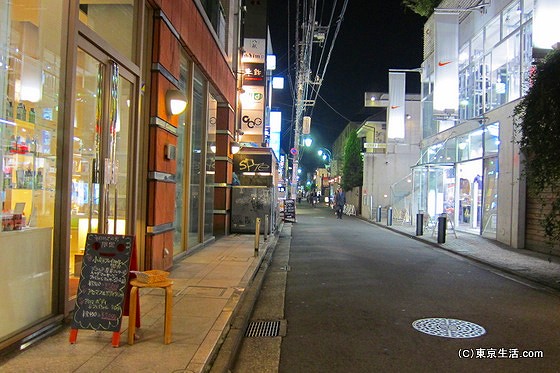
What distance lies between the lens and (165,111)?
27.5 feet

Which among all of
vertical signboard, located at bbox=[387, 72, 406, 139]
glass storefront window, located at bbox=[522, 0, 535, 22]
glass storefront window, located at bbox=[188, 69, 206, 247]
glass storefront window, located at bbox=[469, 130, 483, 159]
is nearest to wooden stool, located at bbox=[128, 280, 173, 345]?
glass storefront window, located at bbox=[188, 69, 206, 247]

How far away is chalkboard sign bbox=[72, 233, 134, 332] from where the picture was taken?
4.55 m

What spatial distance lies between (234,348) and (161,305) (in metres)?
1.64

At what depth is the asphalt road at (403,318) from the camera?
4.87 m

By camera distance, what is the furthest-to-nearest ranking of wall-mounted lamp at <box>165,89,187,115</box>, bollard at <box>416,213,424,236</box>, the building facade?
the building facade → bollard at <box>416,213,424,236</box> → wall-mounted lamp at <box>165,89,187,115</box>

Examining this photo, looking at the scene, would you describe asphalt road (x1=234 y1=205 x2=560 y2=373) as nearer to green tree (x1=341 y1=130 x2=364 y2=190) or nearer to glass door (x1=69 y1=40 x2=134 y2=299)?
glass door (x1=69 y1=40 x2=134 y2=299)

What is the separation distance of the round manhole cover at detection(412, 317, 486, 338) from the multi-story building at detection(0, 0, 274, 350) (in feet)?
13.9

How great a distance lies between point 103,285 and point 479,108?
18676 mm

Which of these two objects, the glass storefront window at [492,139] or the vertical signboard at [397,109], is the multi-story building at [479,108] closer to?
the glass storefront window at [492,139]

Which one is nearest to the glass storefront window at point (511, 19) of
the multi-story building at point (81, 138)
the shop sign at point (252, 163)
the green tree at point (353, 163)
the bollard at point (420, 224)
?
the bollard at point (420, 224)

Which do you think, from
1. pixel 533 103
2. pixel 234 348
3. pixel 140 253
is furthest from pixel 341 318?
pixel 533 103

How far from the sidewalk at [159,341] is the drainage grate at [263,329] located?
1.06ft

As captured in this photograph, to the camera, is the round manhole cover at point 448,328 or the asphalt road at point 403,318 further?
the round manhole cover at point 448,328

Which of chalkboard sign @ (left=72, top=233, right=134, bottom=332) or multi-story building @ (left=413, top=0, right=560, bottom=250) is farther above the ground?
multi-story building @ (left=413, top=0, right=560, bottom=250)
